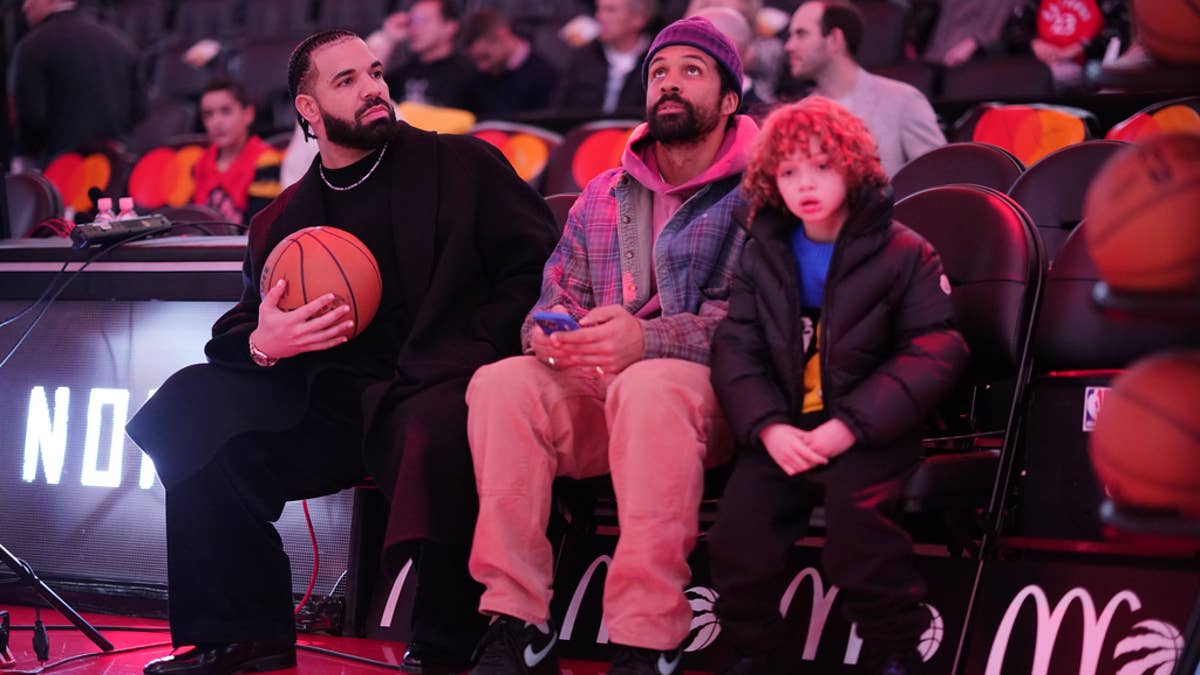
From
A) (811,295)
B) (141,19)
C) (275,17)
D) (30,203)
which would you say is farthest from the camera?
(141,19)

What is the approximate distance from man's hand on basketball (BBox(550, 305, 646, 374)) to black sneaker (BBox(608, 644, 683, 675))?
25.6 inches

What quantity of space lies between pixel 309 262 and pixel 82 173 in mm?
5741

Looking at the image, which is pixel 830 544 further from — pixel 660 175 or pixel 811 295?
pixel 660 175

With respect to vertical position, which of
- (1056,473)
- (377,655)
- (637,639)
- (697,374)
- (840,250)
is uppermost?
(840,250)

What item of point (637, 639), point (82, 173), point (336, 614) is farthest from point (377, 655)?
point (82, 173)

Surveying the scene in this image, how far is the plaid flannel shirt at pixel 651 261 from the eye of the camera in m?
3.30

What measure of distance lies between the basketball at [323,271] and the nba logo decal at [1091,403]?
5.89 feet

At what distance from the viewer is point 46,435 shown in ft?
14.4

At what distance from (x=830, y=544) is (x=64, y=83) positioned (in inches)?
303

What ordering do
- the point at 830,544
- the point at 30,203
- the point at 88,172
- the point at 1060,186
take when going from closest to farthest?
1. the point at 830,544
2. the point at 1060,186
3. the point at 30,203
4. the point at 88,172

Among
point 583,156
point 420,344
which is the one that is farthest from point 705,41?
point 583,156

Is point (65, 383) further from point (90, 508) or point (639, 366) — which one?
point (639, 366)

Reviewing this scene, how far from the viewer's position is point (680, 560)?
2.99 meters

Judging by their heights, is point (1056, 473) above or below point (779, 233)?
below
